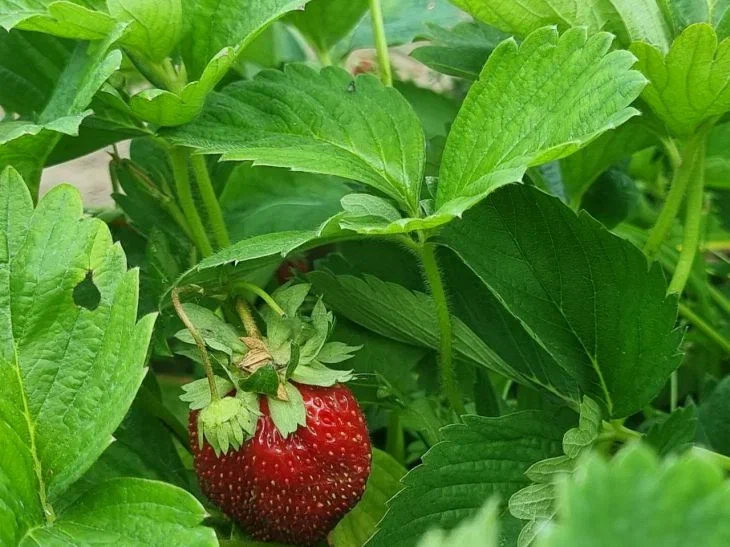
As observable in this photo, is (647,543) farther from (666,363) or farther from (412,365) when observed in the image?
(412,365)

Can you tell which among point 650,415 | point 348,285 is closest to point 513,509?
point 348,285

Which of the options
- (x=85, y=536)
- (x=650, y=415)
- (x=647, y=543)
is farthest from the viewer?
(x=650, y=415)

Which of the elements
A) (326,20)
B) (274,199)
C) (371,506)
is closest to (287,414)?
(371,506)

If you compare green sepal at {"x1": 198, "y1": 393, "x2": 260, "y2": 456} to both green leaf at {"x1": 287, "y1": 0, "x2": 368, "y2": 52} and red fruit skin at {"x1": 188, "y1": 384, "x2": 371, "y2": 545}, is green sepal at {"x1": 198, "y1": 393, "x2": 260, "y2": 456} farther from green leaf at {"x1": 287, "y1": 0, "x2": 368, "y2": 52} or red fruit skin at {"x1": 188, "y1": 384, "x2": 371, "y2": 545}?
green leaf at {"x1": 287, "y1": 0, "x2": 368, "y2": 52}

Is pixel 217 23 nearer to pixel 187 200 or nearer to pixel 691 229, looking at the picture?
pixel 187 200

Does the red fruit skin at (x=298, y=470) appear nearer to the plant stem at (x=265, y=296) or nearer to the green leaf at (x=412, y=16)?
the plant stem at (x=265, y=296)
